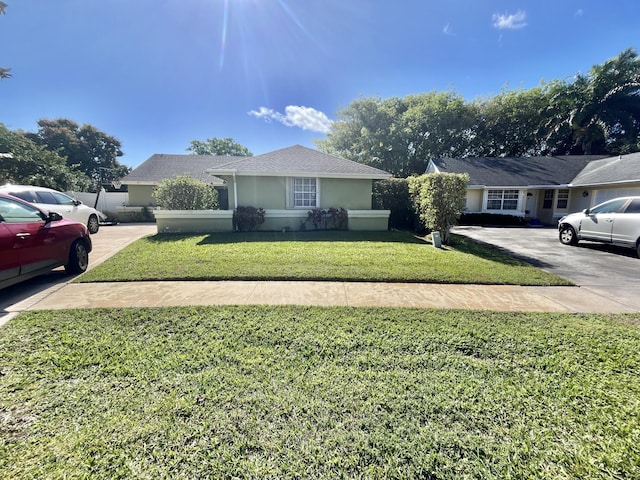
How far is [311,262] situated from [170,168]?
61.2 feet

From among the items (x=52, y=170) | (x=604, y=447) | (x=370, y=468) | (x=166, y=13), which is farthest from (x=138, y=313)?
(x=52, y=170)

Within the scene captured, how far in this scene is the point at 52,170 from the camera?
17.6m

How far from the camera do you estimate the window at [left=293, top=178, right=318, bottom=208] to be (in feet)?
41.3

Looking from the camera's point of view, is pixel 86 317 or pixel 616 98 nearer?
pixel 86 317

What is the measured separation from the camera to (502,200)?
1962 centimetres

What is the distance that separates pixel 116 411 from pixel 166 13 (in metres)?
11.1

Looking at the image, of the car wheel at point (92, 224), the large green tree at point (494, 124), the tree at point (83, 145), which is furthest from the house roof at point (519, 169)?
the tree at point (83, 145)

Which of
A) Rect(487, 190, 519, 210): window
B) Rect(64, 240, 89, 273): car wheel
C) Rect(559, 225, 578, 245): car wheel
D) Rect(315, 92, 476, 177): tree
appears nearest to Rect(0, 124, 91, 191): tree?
Rect(64, 240, 89, 273): car wheel

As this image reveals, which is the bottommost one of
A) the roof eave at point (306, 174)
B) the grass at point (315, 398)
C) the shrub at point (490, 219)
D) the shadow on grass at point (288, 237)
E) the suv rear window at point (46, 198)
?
the grass at point (315, 398)

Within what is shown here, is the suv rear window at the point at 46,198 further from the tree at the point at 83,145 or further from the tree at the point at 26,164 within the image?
the tree at the point at 83,145

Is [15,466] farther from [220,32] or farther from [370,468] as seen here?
[220,32]

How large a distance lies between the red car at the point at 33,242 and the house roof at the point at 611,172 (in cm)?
2441

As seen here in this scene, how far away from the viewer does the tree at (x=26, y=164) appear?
15.3 m

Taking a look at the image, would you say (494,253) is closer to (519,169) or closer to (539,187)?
(539,187)
